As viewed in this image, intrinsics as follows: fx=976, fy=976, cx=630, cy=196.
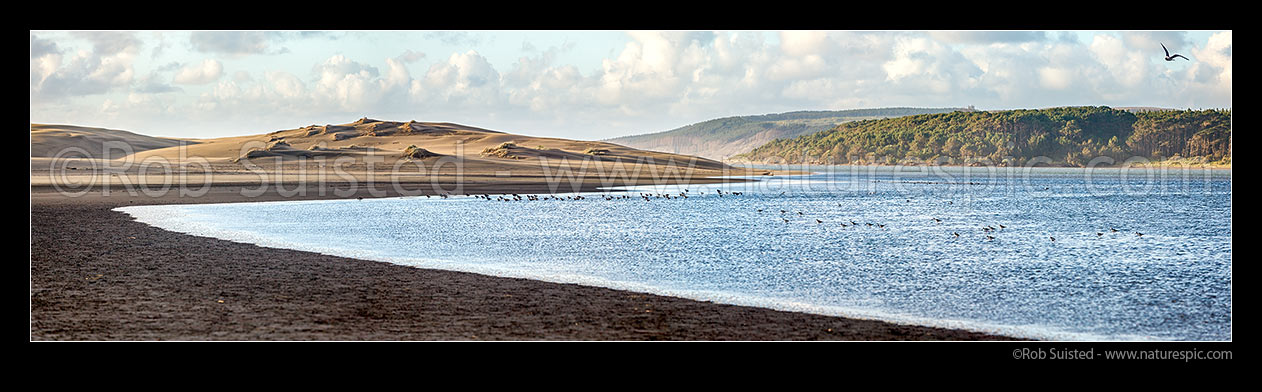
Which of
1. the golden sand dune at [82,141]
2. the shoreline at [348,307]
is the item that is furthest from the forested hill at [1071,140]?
the shoreline at [348,307]

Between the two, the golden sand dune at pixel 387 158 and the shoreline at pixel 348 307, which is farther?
the golden sand dune at pixel 387 158

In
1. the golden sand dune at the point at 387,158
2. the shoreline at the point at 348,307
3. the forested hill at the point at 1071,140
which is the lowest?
the shoreline at the point at 348,307

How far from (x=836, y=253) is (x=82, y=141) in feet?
279

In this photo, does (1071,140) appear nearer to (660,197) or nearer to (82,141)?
(82,141)

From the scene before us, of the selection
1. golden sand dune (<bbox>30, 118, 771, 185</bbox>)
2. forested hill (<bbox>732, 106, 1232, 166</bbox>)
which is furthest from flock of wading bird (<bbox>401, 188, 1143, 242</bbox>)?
forested hill (<bbox>732, 106, 1232, 166</bbox>)

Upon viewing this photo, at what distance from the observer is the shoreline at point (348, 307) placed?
9.20m

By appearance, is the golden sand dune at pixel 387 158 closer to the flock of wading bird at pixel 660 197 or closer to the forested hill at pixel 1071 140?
the flock of wading bird at pixel 660 197

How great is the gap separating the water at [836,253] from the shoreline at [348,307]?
1.00 metres

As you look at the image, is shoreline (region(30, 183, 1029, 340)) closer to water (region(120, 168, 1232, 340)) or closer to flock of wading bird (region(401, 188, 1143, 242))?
water (region(120, 168, 1232, 340))

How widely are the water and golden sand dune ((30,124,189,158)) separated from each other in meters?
52.0

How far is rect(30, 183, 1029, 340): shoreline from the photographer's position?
920 centimetres

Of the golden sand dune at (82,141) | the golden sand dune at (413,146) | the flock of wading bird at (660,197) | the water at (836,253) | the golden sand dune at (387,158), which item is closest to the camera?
the water at (836,253)

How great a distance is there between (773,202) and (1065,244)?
59.4 ft
